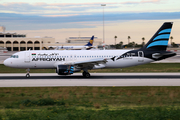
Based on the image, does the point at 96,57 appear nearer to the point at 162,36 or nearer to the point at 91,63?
the point at 91,63

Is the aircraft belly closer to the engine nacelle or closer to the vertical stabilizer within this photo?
the vertical stabilizer

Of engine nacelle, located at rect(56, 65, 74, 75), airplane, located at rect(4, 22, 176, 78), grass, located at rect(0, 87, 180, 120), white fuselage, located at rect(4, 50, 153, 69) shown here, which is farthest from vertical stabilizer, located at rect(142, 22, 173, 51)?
grass, located at rect(0, 87, 180, 120)

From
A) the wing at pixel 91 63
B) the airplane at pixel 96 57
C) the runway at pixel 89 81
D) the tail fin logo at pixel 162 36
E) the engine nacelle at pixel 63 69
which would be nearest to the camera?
the runway at pixel 89 81

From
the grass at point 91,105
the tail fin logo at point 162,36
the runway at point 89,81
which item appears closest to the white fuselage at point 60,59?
the runway at point 89,81

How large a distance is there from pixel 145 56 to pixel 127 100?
1631 cm

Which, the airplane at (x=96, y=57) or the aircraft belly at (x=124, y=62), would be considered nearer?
the airplane at (x=96, y=57)

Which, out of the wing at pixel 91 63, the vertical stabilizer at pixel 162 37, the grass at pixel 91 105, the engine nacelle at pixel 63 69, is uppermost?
the vertical stabilizer at pixel 162 37

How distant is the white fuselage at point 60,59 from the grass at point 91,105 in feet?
34.2

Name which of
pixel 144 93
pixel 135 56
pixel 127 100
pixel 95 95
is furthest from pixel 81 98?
pixel 135 56

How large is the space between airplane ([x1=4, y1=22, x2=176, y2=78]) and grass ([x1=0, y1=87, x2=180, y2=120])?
10358mm

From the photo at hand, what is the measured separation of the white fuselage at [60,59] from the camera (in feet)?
106

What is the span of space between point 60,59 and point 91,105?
693 inches

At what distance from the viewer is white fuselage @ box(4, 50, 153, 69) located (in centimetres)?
3244

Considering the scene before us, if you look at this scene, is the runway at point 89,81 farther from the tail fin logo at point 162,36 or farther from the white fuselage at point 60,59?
the tail fin logo at point 162,36
